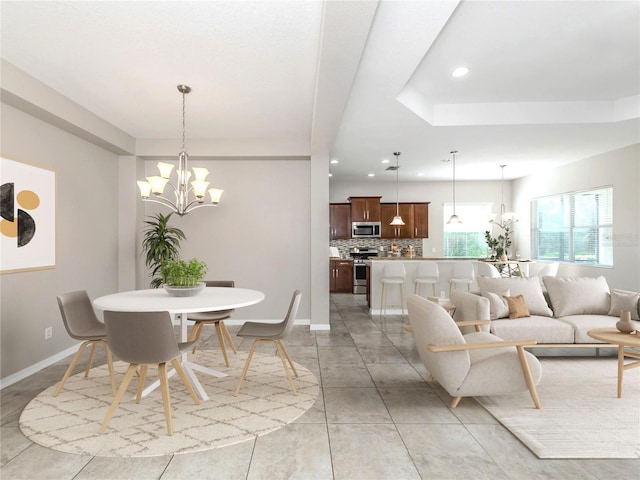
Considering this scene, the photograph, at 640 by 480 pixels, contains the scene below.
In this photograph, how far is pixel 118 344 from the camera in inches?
98.1

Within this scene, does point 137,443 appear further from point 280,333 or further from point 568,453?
point 568,453

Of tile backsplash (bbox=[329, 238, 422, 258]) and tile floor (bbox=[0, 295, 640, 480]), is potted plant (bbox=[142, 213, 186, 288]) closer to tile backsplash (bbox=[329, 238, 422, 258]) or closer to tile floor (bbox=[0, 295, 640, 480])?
tile floor (bbox=[0, 295, 640, 480])

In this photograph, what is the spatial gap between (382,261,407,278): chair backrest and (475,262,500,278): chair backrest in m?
1.21

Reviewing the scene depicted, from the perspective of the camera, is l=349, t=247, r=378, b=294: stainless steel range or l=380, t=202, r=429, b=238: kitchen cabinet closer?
l=349, t=247, r=378, b=294: stainless steel range

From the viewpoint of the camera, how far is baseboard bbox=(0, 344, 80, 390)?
332 cm

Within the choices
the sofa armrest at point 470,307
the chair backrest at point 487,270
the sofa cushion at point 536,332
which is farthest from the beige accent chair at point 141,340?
the chair backrest at point 487,270

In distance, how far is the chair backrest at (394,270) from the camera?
636 cm

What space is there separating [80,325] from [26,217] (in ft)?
3.87

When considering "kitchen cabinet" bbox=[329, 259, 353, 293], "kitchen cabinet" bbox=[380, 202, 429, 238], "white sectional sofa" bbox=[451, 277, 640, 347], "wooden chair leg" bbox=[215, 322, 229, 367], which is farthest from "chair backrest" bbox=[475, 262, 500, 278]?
"wooden chair leg" bbox=[215, 322, 229, 367]

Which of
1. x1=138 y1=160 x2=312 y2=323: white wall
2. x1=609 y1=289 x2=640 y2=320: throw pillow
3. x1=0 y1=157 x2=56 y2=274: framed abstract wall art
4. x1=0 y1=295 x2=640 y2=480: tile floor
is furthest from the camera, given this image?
x1=138 y1=160 x2=312 y2=323: white wall

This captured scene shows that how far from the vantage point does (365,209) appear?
9086mm

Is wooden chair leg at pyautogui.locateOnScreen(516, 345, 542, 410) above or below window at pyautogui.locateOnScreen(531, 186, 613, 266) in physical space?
below

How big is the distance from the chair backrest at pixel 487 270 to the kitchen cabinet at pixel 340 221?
340cm

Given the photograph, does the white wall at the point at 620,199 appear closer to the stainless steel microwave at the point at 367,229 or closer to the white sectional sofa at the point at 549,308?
the white sectional sofa at the point at 549,308
